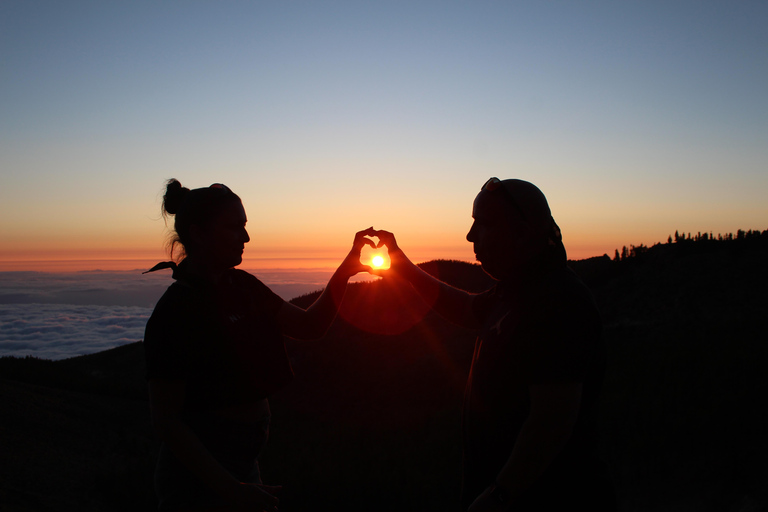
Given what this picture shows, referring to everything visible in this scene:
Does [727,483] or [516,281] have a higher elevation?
[516,281]

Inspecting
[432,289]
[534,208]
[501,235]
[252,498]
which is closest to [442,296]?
[432,289]

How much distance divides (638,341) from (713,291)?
283 cm

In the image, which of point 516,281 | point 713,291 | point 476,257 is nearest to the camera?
point 516,281

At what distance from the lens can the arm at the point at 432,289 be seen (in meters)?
2.99

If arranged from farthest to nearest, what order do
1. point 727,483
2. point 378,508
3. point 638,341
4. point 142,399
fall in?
point 142,399 → point 638,341 → point 378,508 → point 727,483

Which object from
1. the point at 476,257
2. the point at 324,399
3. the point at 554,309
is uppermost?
the point at 476,257

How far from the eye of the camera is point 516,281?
7.28 ft

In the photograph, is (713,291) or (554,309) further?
(713,291)

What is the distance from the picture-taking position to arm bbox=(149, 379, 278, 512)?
212 cm

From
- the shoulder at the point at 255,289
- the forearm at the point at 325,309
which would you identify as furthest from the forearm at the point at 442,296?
the shoulder at the point at 255,289

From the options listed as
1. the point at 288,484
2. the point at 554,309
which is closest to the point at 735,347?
the point at 288,484

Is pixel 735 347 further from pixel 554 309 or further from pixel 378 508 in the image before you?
pixel 554 309

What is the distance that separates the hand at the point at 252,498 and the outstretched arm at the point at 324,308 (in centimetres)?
94

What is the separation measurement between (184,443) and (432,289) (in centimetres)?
178
